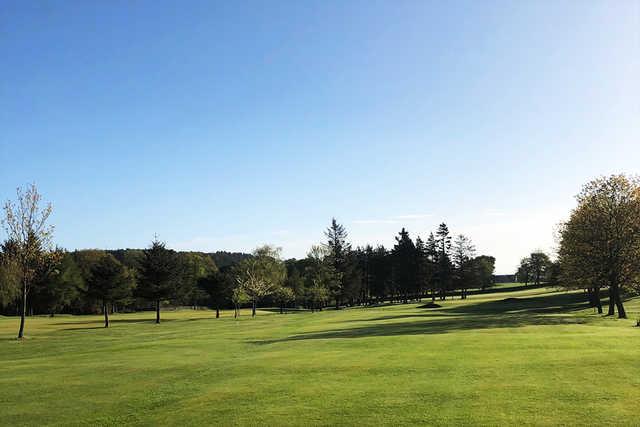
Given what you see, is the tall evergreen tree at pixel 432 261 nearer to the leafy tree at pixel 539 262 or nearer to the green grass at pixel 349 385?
the leafy tree at pixel 539 262

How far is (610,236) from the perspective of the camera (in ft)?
165

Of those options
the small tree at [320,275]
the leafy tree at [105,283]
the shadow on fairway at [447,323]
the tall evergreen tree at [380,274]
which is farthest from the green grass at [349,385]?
the tall evergreen tree at [380,274]

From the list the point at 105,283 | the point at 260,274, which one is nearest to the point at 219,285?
the point at 260,274

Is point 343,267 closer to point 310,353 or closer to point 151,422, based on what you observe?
point 310,353

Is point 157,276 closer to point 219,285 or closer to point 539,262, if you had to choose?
point 219,285

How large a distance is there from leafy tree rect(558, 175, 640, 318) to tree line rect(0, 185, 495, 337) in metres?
54.5

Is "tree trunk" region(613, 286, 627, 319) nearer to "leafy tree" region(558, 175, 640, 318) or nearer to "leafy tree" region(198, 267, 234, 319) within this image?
"leafy tree" region(558, 175, 640, 318)

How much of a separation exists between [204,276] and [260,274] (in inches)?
559

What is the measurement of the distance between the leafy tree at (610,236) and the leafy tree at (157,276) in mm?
59143

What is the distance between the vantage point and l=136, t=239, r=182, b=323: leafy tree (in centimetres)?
7675

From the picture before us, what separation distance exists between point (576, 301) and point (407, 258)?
50296 mm

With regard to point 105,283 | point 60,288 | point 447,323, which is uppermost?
point 105,283

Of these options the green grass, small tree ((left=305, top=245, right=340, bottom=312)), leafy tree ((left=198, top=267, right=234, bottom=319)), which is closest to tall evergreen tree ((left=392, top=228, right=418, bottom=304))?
small tree ((left=305, top=245, right=340, bottom=312))

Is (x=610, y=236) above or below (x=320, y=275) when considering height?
above
